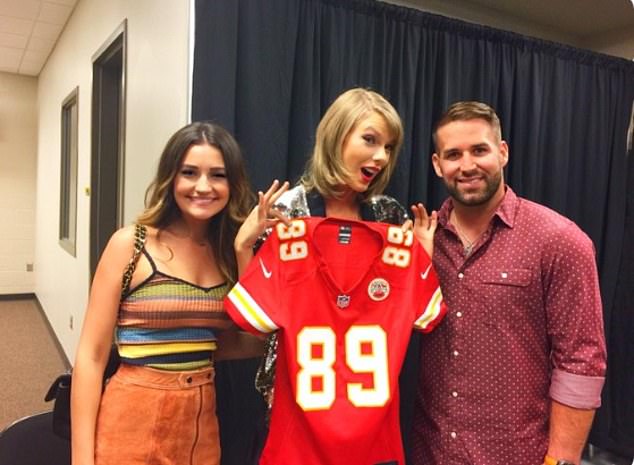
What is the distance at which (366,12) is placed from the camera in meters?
2.29

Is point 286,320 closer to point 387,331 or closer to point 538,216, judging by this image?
point 387,331

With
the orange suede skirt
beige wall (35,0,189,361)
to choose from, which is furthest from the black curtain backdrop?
the orange suede skirt

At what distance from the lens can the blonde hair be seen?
4.63 ft

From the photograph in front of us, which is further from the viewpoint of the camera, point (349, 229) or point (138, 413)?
point (349, 229)

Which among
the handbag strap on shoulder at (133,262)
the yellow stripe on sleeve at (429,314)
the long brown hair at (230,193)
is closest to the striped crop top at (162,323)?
the handbag strap on shoulder at (133,262)

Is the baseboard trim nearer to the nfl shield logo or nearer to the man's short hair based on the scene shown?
the nfl shield logo

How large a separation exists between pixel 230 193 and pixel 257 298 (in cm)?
→ 30

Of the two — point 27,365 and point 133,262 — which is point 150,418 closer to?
point 133,262

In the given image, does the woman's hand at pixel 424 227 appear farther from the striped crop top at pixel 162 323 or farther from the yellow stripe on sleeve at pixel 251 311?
the striped crop top at pixel 162 323

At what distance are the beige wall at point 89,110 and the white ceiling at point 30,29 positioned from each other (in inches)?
4.0

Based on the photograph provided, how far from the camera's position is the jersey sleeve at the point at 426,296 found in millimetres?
1403

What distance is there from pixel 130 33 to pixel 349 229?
1860 millimetres

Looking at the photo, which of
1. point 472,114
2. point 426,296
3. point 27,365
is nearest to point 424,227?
point 426,296

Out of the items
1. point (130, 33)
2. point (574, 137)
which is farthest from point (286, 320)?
point (574, 137)
